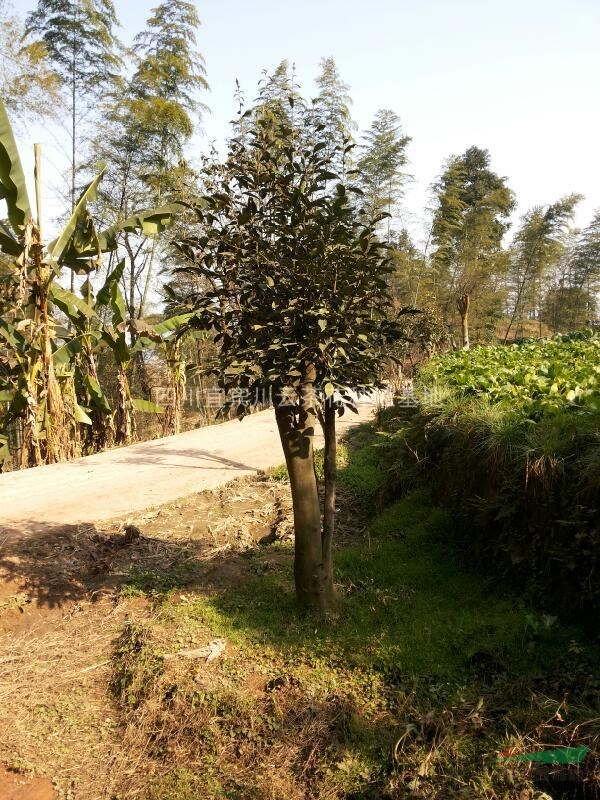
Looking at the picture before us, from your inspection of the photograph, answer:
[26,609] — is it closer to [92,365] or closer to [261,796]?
[261,796]

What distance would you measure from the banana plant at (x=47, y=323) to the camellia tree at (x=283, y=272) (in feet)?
13.8

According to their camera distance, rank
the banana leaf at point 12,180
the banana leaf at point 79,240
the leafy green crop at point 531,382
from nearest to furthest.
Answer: the leafy green crop at point 531,382
the banana leaf at point 12,180
the banana leaf at point 79,240

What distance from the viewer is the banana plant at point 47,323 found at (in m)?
7.43

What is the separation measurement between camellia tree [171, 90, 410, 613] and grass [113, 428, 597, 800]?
1642 millimetres

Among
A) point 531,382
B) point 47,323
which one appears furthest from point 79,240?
point 531,382

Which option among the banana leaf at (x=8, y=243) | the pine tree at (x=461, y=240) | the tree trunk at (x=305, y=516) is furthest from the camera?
the pine tree at (x=461, y=240)

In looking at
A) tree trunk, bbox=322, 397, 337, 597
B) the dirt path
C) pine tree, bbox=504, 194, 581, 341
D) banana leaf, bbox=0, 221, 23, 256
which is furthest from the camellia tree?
pine tree, bbox=504, 194, 581, 341

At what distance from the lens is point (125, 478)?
7285 mm

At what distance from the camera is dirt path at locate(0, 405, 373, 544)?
582 centimetres

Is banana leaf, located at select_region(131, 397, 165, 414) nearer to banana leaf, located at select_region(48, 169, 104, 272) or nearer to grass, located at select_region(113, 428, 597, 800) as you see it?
banana leaf, located at select_region(48, 169, 104, 272)

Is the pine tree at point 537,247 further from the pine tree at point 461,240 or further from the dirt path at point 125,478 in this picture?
the dirt path at point 125,478

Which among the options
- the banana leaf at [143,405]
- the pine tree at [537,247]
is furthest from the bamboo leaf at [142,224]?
the pine tree at [537,247]

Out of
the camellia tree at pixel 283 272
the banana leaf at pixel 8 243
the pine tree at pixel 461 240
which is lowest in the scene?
the camellia tree at pixel 283 272

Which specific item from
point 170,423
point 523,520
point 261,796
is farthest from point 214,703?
point 170,423
